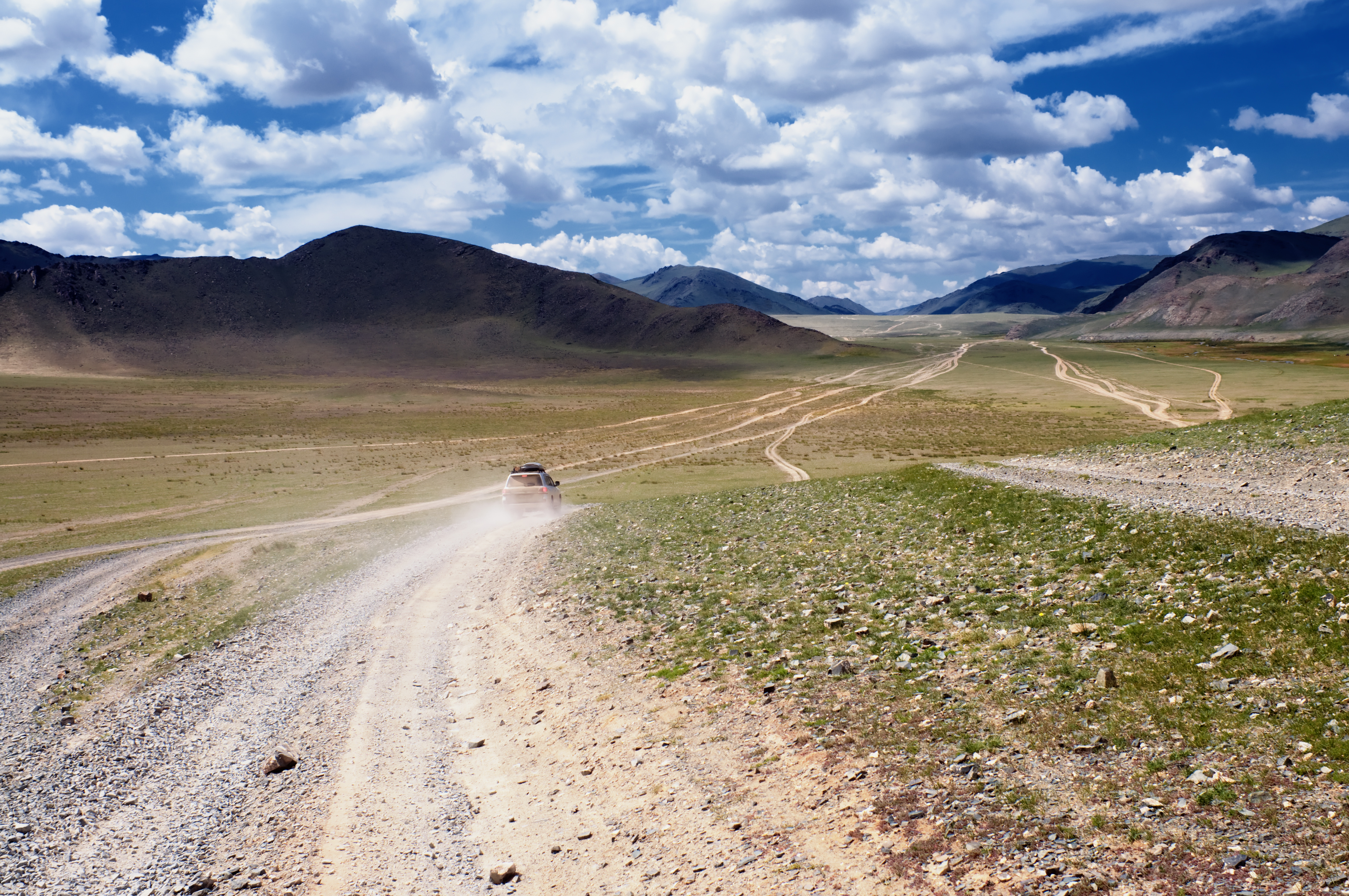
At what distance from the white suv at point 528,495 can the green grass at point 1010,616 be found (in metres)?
13.7

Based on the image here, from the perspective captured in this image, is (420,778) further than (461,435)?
No

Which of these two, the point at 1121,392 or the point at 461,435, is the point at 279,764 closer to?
the point at 461,435

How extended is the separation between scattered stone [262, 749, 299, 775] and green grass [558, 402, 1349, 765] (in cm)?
601

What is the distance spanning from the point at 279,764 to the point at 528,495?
25.4 metres

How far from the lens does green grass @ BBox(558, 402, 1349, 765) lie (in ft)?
33.4

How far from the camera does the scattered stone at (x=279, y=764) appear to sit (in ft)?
41.0

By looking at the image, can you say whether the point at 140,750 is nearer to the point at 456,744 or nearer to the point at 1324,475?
the point at 456,744

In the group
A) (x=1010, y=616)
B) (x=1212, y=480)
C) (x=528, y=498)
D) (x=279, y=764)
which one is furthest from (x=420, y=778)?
(x=528, y=498)

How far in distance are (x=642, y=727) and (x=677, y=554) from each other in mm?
11411

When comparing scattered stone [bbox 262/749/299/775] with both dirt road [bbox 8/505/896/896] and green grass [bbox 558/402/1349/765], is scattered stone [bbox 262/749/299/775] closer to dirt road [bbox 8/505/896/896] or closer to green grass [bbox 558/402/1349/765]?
dirt road [bbox 8/505/896/896]

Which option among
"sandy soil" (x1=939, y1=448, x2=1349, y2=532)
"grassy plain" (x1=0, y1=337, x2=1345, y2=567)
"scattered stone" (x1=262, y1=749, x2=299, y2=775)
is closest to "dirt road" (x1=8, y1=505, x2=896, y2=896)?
"scattered stone" (x1=262, y1=749, x2=299, y2=775)

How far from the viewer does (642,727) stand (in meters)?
12.4

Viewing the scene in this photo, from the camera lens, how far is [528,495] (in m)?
37.8

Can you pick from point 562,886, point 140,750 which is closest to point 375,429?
point 140,750
